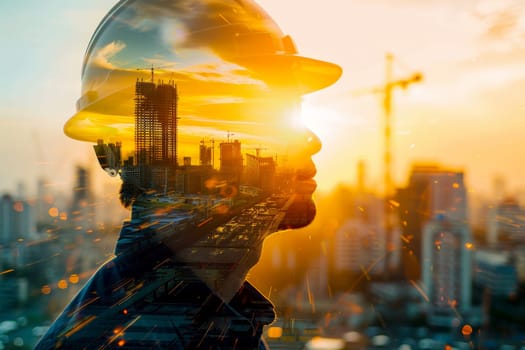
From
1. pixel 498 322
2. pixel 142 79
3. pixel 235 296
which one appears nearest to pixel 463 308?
pixel 498 322

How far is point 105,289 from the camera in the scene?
3.58 feet

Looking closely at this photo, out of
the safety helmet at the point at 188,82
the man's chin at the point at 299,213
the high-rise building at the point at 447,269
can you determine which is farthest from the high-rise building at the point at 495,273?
the safety helmet at the point at 188,82

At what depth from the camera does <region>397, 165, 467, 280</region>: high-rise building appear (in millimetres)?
2287

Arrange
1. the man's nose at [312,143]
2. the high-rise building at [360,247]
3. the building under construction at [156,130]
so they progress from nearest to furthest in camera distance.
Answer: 1. the building under construction at [156,130]
2. the man's nose at [312,143]
3. the high-rise building at [360,247]

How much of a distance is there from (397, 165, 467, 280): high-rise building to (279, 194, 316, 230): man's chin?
1234mm

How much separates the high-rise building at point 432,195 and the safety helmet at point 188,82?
1399mm

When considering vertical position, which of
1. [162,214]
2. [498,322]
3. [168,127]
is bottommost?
[498,322]

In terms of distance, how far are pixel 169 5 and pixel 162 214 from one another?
18.0 inches

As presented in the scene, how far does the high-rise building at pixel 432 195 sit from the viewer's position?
90.0 inches

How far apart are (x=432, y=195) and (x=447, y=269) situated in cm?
47

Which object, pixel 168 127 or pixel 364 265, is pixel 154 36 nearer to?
pixel 168 127

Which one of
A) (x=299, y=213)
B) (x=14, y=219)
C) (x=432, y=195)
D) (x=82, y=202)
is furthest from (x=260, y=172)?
(x=14, y=219)

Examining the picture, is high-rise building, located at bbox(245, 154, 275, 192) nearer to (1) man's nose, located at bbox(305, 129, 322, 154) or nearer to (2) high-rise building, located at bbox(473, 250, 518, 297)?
(1) man's nose, located at bbox(305, 129, 322, 154)
